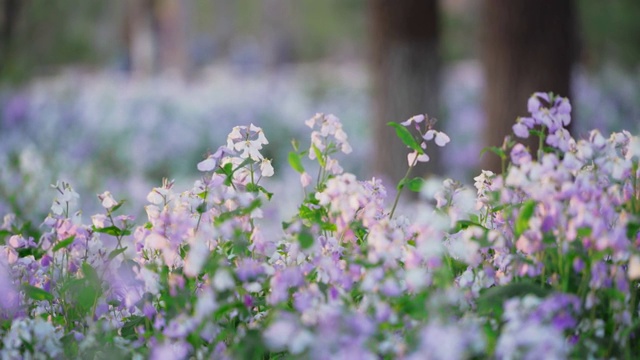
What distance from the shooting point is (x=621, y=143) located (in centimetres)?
229

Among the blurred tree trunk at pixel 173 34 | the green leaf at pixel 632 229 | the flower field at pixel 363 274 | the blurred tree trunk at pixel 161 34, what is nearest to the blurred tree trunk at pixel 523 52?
the flower field at pixel 363 274

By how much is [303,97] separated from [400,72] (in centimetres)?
788

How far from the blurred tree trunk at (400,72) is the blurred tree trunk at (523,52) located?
44.5 inches

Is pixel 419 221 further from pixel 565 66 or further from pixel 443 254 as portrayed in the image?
pixel 565 66

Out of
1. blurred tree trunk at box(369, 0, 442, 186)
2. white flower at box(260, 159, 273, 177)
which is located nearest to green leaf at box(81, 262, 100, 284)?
white flower at box(260, 159, 273, 177)

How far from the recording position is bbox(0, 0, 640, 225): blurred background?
20.7ft

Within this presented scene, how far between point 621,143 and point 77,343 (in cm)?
143

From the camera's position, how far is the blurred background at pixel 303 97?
6312 millimetres

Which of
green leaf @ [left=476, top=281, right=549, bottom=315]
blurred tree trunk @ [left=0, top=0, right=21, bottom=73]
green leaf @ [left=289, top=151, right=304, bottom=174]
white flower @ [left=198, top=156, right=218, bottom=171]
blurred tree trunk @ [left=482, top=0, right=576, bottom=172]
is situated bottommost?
green leaf @ [left=476, top=281, right=549, bottom=315]

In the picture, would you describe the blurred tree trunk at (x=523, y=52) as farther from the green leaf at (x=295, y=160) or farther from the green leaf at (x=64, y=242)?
the green leaf at (x=64, y=242)

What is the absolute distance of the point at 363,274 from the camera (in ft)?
6.83

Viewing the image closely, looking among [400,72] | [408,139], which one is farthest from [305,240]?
[400,72]

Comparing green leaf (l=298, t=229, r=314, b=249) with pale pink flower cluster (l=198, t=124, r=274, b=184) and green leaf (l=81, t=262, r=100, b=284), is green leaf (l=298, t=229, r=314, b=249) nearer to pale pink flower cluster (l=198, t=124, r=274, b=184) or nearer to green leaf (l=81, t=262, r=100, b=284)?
pale pink flower cluster (l=198, t=124, r=274, b=184)

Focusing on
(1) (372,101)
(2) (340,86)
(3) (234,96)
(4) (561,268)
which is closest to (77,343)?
(4) (561,268)
